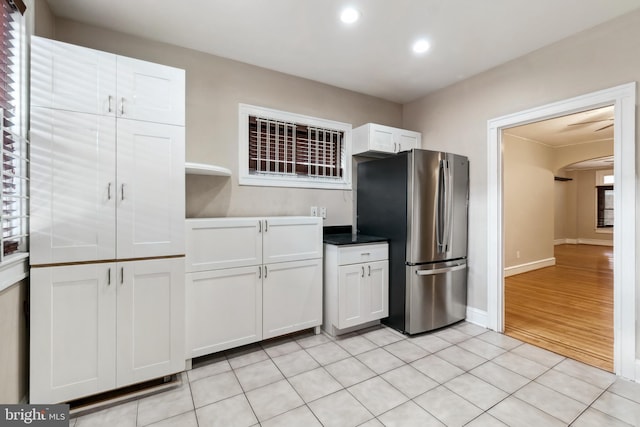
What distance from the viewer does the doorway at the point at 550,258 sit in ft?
9.63

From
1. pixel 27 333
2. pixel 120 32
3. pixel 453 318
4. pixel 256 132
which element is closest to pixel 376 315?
pixel 453 318

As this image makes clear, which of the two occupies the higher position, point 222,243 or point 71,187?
point 71,187

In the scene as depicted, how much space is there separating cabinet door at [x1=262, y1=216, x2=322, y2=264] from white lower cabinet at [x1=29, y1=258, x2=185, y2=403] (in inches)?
29.9

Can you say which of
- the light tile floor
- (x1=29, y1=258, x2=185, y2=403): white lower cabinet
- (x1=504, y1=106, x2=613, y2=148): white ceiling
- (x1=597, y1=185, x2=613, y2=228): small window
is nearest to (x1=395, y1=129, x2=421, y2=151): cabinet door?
(x1=504, y1=106, x2=613, y2=148): white ceiling

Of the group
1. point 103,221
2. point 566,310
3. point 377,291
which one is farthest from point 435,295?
point 103,221

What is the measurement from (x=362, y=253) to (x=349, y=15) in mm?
2058

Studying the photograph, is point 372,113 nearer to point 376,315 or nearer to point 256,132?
point 256,132

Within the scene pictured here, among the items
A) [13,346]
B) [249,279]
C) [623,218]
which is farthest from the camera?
[249,279]

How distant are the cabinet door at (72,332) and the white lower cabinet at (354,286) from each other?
1.77 m

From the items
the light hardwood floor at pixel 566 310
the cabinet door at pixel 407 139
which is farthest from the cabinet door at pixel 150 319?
the light hardwood floor at pixel 566 310

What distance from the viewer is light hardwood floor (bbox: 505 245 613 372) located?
267 cm

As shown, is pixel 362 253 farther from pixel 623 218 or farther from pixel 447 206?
pixel 623 218

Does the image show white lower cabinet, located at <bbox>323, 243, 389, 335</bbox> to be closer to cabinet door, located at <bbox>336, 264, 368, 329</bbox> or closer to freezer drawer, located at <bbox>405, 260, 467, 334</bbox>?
cabinet door, located at <bbox>336, 264, 368, 329</bbox>

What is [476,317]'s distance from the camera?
3193 millimetres
